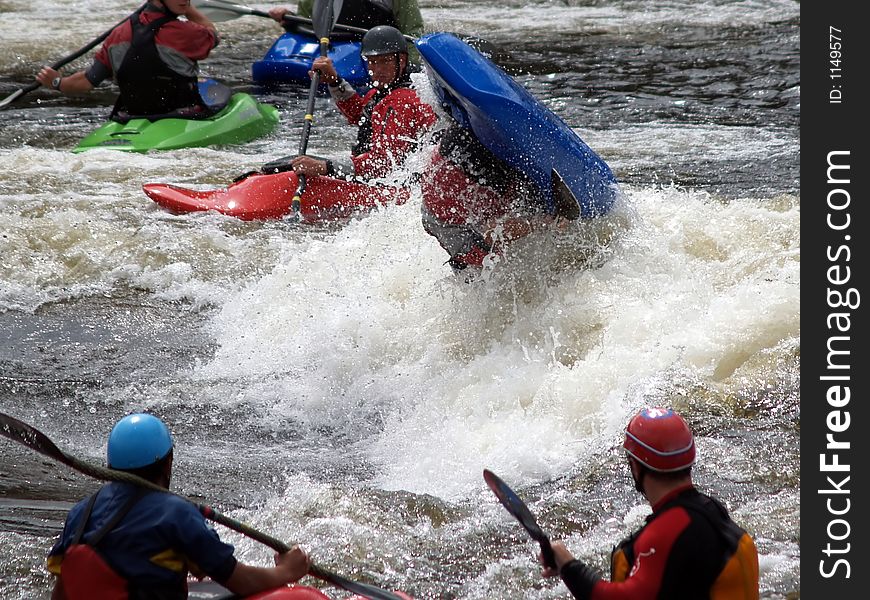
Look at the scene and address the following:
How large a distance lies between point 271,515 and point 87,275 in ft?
11.2

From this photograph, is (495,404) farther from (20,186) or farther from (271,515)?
(20,186)

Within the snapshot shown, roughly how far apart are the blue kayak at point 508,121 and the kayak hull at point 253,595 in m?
2.62

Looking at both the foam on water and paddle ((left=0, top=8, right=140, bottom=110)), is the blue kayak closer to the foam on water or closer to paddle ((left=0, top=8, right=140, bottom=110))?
the foam on water

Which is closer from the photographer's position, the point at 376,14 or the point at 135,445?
the point at 135,445

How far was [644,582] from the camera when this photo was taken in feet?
7.80

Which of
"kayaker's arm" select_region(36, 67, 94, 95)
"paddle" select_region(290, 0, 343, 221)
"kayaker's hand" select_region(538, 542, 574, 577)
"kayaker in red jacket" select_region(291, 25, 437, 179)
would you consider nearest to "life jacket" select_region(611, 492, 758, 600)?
"kayaker's hand" select_region(538, 542, 574, 577)

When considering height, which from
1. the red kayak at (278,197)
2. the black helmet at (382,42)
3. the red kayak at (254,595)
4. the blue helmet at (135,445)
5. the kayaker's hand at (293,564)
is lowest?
the red kayak at (278,197)

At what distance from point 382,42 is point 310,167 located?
3.73ft

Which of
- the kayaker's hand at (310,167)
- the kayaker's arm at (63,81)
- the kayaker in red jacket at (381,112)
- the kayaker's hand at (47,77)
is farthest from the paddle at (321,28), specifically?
the kayaker's hand at (47,77)

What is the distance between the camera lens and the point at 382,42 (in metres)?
6.36

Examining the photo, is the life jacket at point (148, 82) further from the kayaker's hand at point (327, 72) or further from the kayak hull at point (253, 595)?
the kayak hull at point (253, 595)

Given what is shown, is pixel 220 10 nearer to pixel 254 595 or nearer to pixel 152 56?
pixel 152 56

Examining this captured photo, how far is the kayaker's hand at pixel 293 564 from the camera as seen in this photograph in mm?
2807
